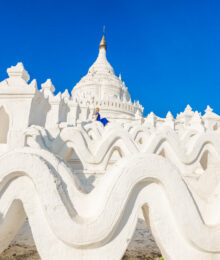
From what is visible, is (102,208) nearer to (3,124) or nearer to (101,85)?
(3,124)

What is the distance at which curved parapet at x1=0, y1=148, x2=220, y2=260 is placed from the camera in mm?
1705

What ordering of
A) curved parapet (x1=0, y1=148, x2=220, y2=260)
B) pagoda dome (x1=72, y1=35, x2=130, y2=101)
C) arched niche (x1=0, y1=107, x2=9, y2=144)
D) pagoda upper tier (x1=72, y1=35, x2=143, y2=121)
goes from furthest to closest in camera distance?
pagoda dome (x1=72, y1=35, x2=130, y2=101), pagoda upper tier (x1=72, y1=35, x2=143, y2=121), arched niche (x1=0, y1=107, x2=9, y2=144), curved parapet (x1=0, y1=148, x2=220, y2=260)

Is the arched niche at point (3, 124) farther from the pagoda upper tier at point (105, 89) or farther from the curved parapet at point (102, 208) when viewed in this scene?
the pagoda upper tier at point (105, 89)

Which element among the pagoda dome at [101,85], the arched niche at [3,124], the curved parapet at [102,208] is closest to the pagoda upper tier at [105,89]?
the pagoda dome at [101,85]

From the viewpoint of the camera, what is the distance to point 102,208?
1.74 m

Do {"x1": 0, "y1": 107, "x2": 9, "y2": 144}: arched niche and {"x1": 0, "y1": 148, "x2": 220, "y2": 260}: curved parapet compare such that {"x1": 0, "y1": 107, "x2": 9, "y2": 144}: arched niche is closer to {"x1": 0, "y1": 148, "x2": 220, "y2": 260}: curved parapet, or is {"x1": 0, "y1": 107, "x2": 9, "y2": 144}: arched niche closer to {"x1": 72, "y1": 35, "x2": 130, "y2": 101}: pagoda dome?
{"x1": 0, "y1": 148, "x2": 220, "y2": 260}: curved parapet

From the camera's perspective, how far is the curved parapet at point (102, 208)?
171 cm

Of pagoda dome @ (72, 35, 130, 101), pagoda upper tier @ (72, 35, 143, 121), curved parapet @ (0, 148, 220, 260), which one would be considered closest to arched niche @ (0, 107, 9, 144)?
curved parapet @ (0, 148, 220, 260)

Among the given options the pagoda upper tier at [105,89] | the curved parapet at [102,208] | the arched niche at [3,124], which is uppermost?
the pagoda upper tier at [105,89]

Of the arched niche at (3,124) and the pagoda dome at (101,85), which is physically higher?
the pagoda dome at (101,85)

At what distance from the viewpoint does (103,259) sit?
1.70 metres

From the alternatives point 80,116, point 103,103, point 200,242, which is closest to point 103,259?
point 200,242

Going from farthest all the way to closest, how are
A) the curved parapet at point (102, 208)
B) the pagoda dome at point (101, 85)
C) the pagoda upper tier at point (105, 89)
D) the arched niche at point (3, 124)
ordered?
the pagoda dome at point (101, 85), the pagoda upper tier at point (105, 89), the arched niche at point (3, 124), the curved parapet at point (102, 208)

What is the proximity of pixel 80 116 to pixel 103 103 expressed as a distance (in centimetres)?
882
